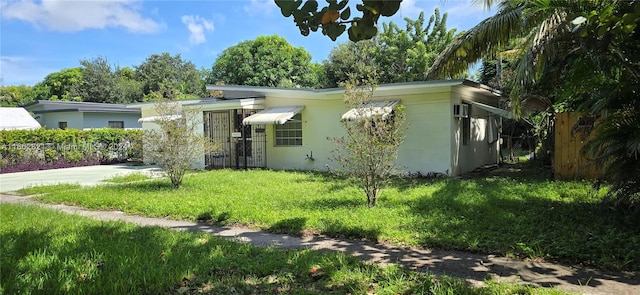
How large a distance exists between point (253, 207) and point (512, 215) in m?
4.53

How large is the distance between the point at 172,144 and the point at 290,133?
19.5 ft

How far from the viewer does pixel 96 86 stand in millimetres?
39594

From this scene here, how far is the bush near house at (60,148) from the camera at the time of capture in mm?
16672

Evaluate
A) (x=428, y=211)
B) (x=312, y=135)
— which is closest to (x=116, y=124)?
(x=312, y=135)

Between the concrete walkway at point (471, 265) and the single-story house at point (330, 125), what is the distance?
5.17m

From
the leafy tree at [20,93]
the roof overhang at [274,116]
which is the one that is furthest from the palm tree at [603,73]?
the leafy tree at [20,93]

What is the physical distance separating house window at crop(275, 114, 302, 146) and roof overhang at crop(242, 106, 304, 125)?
Answer: 0.56 meters

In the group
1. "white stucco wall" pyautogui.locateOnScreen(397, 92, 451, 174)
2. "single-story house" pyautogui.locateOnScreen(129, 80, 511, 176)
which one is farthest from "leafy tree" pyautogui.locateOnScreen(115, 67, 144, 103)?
"white stucco wall" pyautogui.locateOnScreen(397, 92, 451, 174)

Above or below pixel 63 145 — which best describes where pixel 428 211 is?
below

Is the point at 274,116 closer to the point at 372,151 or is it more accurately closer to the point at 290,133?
the point at 290,133

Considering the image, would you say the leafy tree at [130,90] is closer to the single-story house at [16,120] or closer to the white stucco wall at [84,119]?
the white stucco wall at [84,119]

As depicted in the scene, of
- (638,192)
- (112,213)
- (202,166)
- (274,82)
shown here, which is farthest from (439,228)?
(274,82)

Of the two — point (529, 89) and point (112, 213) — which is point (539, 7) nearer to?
point (529, 89)

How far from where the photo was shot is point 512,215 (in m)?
6.50
